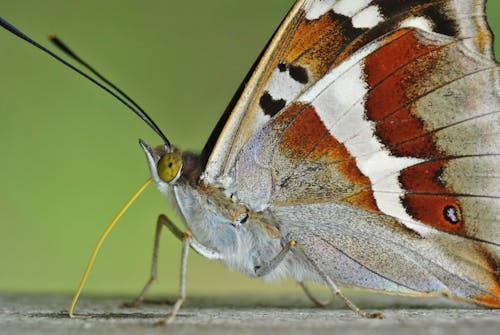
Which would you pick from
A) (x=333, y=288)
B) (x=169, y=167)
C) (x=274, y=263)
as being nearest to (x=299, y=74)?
(x=169, y=167)

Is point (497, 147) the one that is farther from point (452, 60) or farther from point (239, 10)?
point (239, 10)

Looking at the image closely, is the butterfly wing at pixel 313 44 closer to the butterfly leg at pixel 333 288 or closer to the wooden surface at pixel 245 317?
the butterfly leg at pixel 333 288

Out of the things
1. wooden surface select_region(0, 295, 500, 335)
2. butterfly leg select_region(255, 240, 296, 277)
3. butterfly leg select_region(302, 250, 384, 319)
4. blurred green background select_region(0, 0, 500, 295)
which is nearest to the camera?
wooden surface select_region(0, 295, 500, 335)

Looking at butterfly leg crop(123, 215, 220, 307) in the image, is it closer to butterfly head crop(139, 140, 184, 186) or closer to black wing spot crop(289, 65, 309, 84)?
butterfly head crop(139, 140, 184, 186)

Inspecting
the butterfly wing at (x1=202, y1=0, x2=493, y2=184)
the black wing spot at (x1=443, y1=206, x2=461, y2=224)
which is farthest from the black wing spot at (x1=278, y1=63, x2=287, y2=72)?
the black wing spot at (x1=443, y1=206, x2=461, y2=224)

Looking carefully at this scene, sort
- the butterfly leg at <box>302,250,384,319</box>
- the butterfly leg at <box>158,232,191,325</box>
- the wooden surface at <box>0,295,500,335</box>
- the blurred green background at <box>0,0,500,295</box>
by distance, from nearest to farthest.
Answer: the wooden surface at <box>0,295,500,335</box>, the butterfly leg at <box>158,232,191,325</box>, the butterfly leg at <box>302,250,384,319</box>, the blurred green background at <box>0,0,500,295</box>

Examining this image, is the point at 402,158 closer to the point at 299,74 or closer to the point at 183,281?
the point at 299,74
